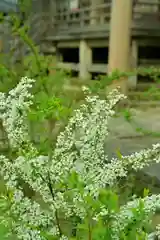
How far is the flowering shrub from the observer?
1.00 m

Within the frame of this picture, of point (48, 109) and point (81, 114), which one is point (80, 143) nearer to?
point (81, 114)

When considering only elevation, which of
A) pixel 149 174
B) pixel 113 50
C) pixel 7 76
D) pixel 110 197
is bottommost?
pixel 149 174

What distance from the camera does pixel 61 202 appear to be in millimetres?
1176

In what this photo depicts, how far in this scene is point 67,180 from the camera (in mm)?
1034

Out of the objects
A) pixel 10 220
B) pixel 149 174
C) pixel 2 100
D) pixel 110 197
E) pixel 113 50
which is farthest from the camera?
pixel 113 50

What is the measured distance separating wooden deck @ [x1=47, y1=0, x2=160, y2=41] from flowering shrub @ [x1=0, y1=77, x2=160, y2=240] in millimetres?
6411

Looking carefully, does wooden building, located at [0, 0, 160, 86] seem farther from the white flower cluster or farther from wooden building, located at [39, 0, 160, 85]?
the white flower cluster

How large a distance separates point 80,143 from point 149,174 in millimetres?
1547

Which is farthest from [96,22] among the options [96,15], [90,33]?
[90,33]

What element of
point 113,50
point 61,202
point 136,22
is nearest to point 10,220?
point 61,202

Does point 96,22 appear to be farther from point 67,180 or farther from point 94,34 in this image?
point 67,180

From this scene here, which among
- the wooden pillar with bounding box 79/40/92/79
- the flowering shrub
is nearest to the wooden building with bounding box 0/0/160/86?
the wooden pillar with bounding box 79/40/92/79

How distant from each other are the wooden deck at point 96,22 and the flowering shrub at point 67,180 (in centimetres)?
641

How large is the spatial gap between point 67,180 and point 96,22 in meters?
8.23
